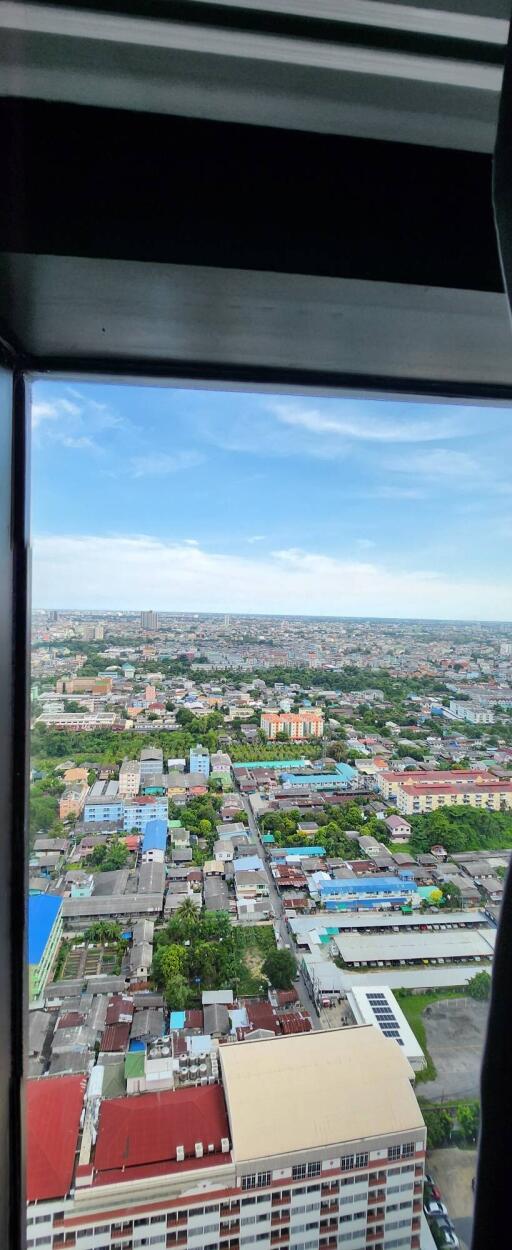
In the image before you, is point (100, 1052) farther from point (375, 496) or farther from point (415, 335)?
point (415, 335)

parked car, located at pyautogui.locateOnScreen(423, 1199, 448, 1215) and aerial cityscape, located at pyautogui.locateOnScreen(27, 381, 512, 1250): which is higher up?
aerial cityscape, located at pyautogui.locateOnScreen(27, 381, 512, 1250)

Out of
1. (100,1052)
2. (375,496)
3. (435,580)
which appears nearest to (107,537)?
(375,496)

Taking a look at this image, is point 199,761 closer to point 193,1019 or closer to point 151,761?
point 151,761

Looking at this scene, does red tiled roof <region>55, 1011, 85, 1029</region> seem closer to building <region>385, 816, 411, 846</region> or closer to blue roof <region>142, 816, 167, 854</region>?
blue roof <region>142, 816, 167, 854</region>

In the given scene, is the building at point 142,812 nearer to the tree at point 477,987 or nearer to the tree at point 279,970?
the tree at point 279,970

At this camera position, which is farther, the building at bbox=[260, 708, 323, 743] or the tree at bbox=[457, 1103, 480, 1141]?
the building at bbox=[260, 708, 323, 743]

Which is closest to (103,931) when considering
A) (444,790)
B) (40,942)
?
(40,942)

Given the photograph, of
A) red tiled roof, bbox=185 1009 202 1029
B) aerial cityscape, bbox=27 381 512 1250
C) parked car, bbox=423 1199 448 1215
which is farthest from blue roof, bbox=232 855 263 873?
parked car, bbox=423 1199 448 1215
